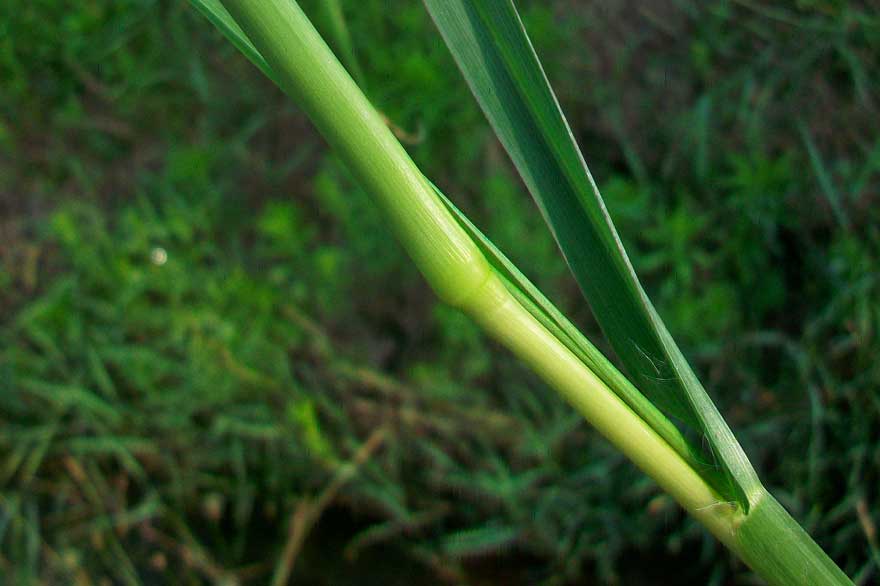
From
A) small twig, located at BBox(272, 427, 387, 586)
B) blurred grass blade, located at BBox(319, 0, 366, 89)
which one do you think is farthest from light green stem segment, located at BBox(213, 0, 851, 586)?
small twig, located at BBox(272, 427, 387, 586)

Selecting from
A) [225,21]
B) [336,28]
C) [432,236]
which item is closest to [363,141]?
[432,236]

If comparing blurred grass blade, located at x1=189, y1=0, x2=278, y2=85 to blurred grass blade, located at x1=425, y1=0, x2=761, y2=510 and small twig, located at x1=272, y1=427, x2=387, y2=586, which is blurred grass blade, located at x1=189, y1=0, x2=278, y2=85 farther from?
small twig, located at x1=272, y1=427, x2=387, y2=586

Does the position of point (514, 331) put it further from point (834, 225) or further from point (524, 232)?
point (834, 225)

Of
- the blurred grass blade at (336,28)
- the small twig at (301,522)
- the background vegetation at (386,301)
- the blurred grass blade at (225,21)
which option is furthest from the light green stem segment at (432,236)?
the small twig at (301,522)

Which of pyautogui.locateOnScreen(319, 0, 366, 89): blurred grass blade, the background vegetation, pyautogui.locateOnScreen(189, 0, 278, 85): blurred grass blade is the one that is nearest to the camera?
pyautogui.locateOnScreen(189, 0, 278, 85): blurred grass blade

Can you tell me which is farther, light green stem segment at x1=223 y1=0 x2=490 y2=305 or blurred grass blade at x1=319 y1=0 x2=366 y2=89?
blurred grass blade at x1=319 y1=0 x2=366 y2=89
